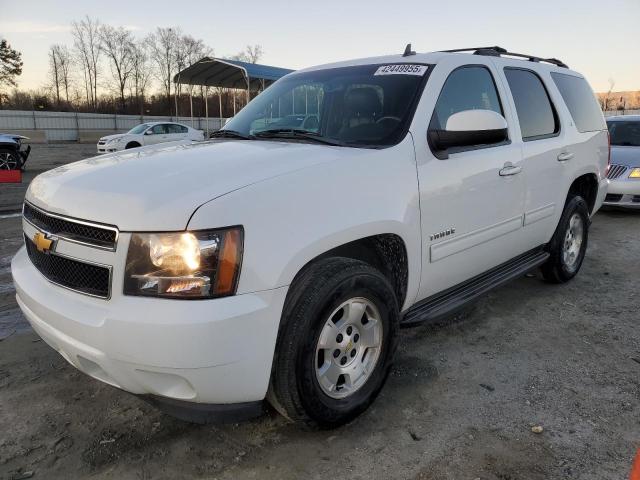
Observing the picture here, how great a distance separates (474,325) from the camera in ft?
12.8

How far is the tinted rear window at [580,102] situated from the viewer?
4500 millimetres

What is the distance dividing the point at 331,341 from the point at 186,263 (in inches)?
32.4

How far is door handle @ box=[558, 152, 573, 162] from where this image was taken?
412cm

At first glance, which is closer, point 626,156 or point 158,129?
point 626,156

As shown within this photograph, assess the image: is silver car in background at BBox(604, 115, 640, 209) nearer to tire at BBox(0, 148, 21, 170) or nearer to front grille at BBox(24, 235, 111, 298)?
front grille at BBox(24, 235, 111, 298)

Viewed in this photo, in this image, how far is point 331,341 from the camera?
238cm

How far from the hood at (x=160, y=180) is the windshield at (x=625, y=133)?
862 centimetres

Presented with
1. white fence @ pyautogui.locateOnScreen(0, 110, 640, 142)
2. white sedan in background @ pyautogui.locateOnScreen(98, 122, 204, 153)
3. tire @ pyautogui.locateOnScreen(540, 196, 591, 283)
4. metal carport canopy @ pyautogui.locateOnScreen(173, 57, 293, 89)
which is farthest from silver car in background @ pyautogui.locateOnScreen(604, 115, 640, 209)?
white fence @ pyautogui.locateOnScreen(0, 110, 640, 142)

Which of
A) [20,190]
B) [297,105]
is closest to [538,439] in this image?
[297,105]

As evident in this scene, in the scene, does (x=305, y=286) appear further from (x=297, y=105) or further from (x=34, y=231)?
(x=297, y=105)

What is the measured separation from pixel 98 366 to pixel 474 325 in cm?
279

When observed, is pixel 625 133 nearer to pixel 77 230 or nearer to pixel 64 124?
pixel 77 230

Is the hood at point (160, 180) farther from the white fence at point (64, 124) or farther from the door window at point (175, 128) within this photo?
the white fence at point (64, 124)

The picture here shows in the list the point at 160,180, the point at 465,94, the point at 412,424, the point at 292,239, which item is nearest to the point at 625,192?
the point at 465,94
